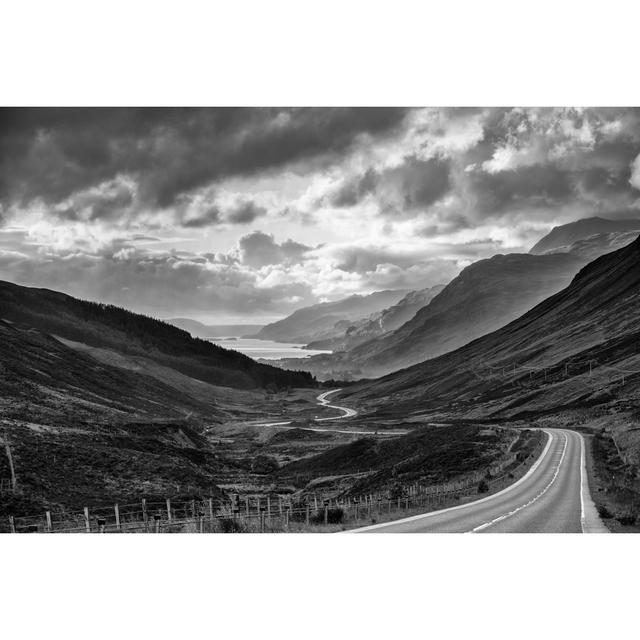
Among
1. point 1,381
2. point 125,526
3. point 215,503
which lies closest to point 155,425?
point 1,381

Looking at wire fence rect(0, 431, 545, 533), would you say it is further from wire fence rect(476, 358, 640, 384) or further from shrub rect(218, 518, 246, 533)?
wire fence rect(476, 358, 640, 384)

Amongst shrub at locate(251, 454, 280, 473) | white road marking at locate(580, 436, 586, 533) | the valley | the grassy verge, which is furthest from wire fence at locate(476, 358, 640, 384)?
shrub at locate(251, 454, 280, 473)

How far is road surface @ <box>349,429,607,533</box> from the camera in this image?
26.6 m

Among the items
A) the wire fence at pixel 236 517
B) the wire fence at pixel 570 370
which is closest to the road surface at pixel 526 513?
the wire fence at pixel 236 517

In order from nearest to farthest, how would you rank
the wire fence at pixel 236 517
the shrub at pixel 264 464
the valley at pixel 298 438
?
1. the wire fence at pixel 236 517
2. the valley at pixel 298 438
3. the shrub at pixel 264 464

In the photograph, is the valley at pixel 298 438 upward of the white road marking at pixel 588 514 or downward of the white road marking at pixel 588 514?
upward

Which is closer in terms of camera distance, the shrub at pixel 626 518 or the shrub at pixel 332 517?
the shrub at pixel 626 518

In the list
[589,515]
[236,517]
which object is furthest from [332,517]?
[589,515]

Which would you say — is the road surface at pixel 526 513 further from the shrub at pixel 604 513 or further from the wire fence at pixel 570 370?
the wire fence at pixel 570 370

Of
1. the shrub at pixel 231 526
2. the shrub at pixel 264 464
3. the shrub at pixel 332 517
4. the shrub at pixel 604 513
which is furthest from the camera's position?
the shrub at pixel 264 464

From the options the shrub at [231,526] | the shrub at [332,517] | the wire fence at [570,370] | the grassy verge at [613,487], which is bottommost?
the grassy verge at [613,487]

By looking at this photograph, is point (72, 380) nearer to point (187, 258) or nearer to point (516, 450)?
point (187, 258)

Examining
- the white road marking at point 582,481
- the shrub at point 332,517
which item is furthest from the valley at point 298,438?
the shrub at point 332,517

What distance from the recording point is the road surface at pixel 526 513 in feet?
87.1
